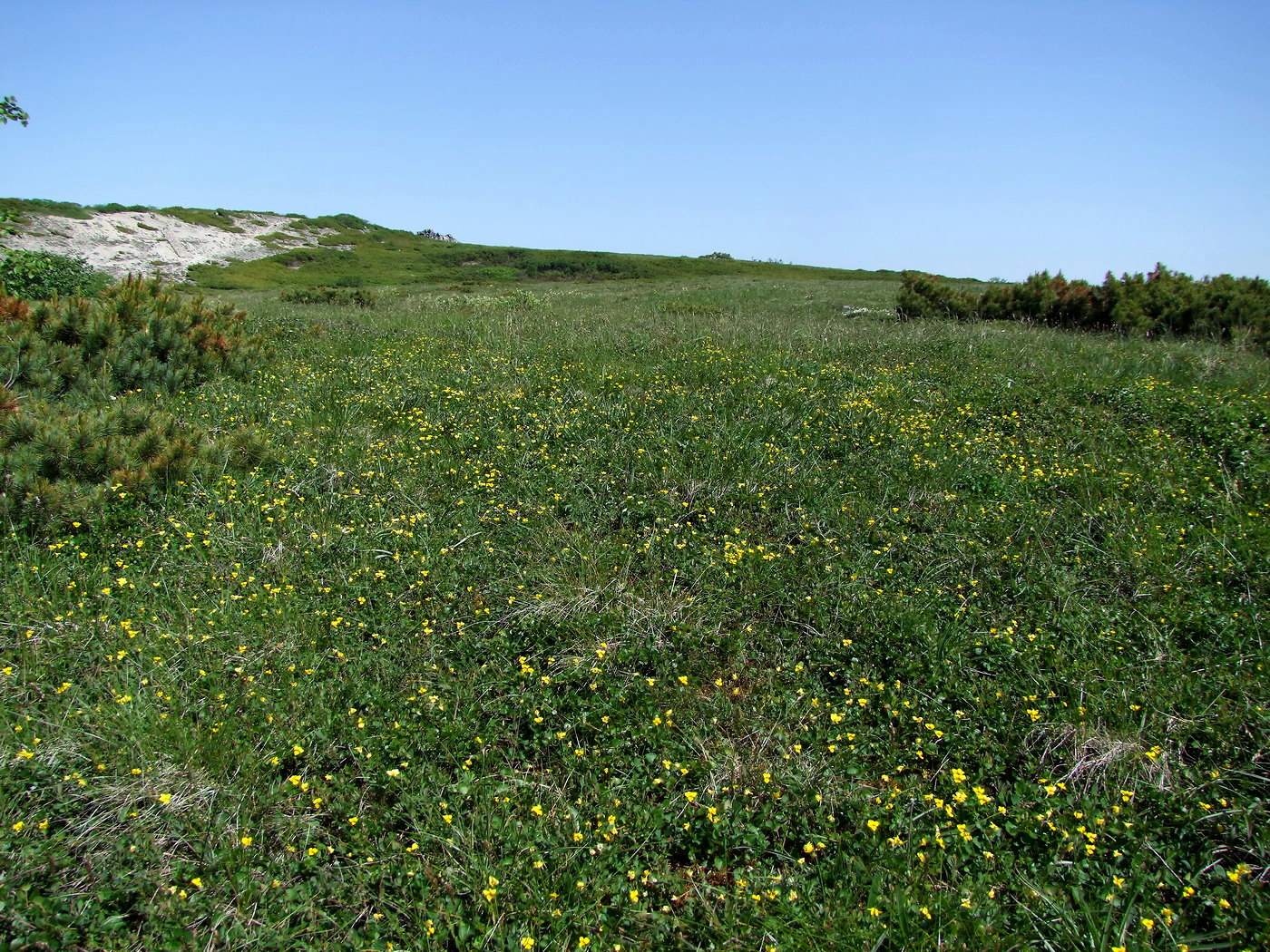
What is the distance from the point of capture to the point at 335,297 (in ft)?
67.5

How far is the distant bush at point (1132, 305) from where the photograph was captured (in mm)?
12070

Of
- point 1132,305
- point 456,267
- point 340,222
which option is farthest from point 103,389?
point 340,222

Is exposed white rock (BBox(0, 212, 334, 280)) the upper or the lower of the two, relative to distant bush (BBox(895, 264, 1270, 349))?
upper

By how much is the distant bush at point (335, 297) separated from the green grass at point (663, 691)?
44.3 ft

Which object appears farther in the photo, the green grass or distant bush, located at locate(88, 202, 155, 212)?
distant bush, located at locate(88, 202, 155, 212)

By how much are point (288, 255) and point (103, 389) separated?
50.9 meters

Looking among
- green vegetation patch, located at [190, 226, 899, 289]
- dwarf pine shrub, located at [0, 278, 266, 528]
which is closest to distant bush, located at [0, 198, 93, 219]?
green vegetation patch, located at [190, 226, 899, 289]

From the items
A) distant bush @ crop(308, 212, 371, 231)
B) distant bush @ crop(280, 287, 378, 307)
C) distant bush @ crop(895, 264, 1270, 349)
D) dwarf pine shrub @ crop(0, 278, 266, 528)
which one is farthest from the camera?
distant bush @ crop(308, 212, 371, 231)

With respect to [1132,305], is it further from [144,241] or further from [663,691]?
[144,241]

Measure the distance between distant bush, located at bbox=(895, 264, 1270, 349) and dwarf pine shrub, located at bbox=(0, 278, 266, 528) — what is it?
14.2 metres

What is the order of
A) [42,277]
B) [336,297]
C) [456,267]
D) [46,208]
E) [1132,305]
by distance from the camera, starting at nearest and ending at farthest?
1. [1132,305]
2. [42,277]
3. [336,297]
4. [46,208]
5. [456,267]

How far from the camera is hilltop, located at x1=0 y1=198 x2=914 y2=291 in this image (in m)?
42.2

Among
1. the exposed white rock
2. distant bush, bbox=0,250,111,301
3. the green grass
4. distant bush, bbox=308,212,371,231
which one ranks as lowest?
the green grass

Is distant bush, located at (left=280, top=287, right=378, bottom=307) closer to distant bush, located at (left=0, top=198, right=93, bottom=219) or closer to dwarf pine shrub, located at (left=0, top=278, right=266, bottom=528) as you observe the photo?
dwarf pine shrub, located at (left=0, top=278, right=266, bottom=528)
